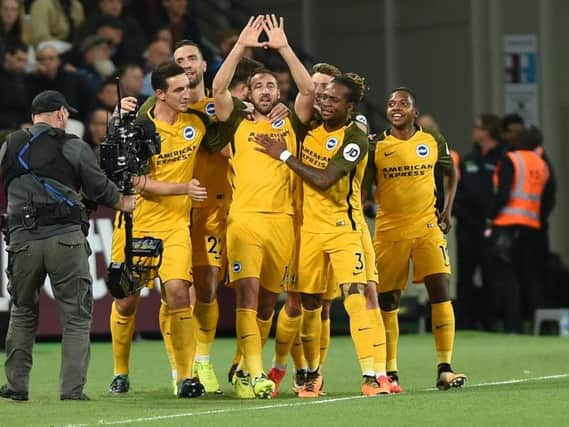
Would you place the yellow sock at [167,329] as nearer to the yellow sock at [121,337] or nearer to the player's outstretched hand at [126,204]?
the yellow sock at [121,337]

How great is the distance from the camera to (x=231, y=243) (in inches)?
480

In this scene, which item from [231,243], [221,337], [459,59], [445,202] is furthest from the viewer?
[459,59]

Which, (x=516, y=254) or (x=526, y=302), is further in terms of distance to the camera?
(x=526, y=302)

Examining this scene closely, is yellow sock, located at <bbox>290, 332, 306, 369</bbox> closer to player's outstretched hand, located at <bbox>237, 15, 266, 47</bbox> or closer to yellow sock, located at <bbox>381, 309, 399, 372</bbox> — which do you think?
yellow sock, located at <bbox>381, 309, 399, 372</bbox>

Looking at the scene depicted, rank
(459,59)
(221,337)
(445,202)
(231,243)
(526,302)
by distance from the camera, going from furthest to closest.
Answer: (459,59)
(526,302)
(221,337)
(445,202)
(231,243)

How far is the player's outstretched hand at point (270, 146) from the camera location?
1209 cm

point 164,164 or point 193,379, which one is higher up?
point 164,164

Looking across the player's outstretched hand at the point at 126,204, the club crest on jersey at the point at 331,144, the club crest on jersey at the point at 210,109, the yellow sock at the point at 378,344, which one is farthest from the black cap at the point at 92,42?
the yellow sock at the point at 378,344

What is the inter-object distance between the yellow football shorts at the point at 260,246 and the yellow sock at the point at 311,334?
32 centimetres

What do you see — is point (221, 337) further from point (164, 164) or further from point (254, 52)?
point (164, 164)

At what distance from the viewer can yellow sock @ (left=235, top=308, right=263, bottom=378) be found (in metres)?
12.0

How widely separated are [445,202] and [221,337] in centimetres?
646

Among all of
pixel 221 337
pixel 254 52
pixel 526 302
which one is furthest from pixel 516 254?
pixel 254 52

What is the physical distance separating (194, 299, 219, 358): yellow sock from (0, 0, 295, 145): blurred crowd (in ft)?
17.4
